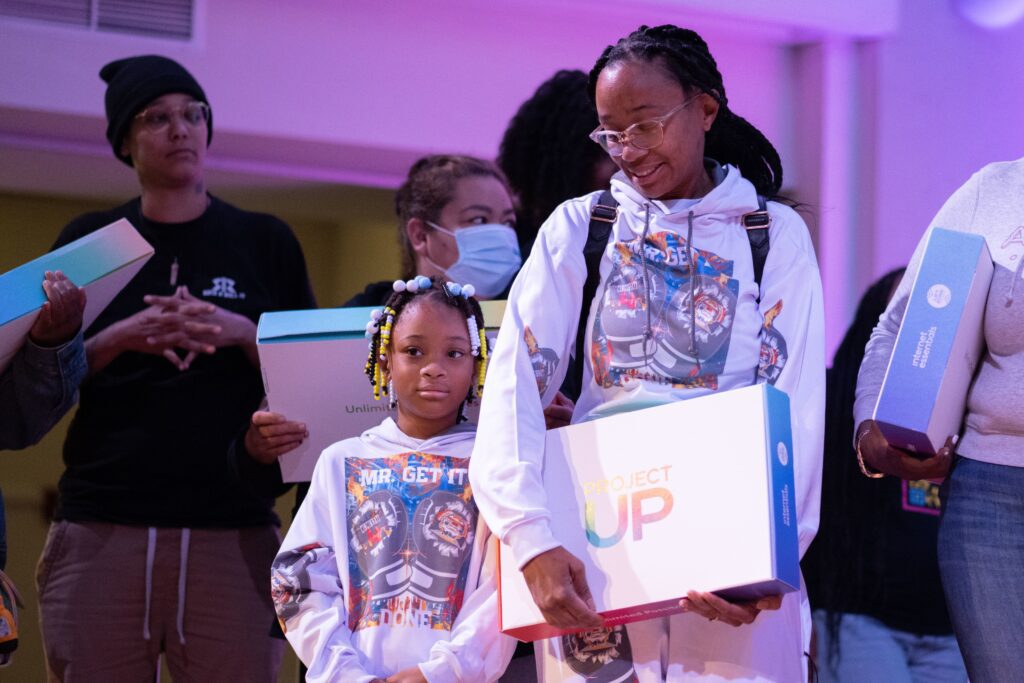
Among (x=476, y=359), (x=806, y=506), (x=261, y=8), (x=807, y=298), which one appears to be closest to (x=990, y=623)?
(x=806, y=506)

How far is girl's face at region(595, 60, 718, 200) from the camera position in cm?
248

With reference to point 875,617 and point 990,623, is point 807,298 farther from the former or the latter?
point 875,617

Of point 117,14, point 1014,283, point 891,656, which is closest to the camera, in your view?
point 1014,283

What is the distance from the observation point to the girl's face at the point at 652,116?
2479 mm

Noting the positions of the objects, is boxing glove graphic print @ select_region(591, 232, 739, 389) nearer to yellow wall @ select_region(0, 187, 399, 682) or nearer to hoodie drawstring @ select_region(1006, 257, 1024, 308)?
hoodie drawstring @ select_region(1006, 257, 1024, 308)

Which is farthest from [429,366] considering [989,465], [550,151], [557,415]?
[550,151]

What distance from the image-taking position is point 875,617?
3.77m

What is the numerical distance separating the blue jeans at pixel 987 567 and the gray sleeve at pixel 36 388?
2.06m

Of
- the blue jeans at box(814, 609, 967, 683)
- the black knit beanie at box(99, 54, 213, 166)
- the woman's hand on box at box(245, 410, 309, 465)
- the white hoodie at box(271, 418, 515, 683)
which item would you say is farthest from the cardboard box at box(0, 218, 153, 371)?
the blue jeans at box(814, 609, 967, 683)

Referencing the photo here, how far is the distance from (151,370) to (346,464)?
105 centimetres

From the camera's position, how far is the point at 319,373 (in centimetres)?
320

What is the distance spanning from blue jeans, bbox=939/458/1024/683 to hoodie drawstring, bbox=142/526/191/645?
1943mm

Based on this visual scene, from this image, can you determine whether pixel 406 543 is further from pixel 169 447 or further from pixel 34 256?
pixel 34 256

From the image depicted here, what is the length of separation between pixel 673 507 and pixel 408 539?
0.72 metres
